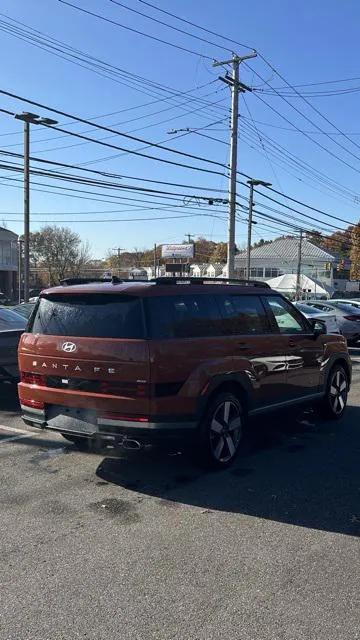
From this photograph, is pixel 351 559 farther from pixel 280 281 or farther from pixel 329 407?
pixel 280 281

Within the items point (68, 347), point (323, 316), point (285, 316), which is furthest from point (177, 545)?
point (323, 316)

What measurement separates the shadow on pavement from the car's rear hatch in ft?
2.81

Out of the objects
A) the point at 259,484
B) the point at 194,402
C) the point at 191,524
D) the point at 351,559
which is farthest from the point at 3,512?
the point at 351,559

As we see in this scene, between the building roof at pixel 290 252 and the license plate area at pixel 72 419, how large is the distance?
92.8 meters

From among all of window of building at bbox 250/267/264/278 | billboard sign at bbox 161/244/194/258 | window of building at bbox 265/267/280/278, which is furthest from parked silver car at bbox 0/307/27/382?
window of building at bbox 250/267/264/278

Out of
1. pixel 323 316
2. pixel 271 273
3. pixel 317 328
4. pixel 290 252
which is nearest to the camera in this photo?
pixel 317 328

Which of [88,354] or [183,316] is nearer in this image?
[88,354]

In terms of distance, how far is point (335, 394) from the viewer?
823cm

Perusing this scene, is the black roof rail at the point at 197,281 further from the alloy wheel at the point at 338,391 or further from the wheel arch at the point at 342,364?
the alloy wheel at the point at 338,391

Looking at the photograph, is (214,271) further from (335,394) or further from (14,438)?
(14,438)

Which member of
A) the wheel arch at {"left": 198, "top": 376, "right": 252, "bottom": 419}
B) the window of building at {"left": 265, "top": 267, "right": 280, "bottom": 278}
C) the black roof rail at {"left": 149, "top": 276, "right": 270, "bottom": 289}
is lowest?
the wheel arch at {"left": 198, "top": 376, "right": 252, "bottom": 419}

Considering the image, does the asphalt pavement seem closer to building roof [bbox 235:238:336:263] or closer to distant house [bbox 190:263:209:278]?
building roof [bbox 235:238:336:263]

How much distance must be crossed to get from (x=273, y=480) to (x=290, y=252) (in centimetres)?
9795

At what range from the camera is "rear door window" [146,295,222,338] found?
5340mm
